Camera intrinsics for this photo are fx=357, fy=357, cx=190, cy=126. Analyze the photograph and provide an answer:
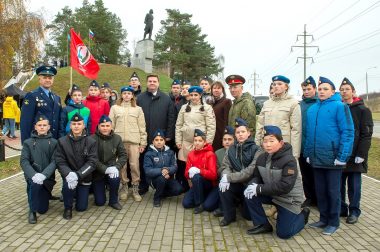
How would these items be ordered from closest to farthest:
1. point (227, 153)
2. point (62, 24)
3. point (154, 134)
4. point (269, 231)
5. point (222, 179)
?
point (269, 231)
point (222, 179)
point (227, 153)
point (154, 134)
point (62, 24)

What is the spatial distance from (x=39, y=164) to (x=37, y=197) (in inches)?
19.8

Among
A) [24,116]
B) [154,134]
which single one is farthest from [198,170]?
[24,116]

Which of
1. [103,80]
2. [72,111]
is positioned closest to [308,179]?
[72,111]

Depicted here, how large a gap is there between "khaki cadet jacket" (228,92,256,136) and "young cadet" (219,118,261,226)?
650 mm

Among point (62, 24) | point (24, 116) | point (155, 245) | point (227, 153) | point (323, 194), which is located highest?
point (62, 24)

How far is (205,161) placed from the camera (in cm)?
571

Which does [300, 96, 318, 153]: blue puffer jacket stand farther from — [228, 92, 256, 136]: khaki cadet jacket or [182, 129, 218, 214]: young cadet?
[182, 129, 218, 214]: young cadet

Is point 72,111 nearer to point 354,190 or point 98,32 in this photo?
point 354,190

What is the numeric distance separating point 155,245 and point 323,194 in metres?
2.37

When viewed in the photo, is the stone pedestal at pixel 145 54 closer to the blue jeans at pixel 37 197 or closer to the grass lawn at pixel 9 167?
the grass lawn at pixel 9 167

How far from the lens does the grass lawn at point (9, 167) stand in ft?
28.7

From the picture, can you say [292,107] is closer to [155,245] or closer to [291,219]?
[291,219]

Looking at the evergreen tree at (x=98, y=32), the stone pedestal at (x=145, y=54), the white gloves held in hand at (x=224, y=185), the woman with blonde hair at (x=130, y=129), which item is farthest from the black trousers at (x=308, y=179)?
the evergreen tree at (x=98, y=32)

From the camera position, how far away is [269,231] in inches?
185
